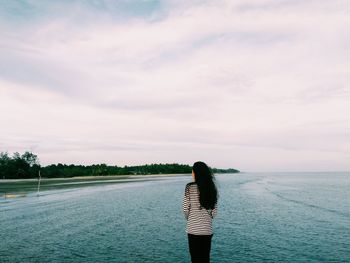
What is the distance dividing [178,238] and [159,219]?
7.11 metres

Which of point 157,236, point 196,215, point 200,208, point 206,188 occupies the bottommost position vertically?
point 157,236

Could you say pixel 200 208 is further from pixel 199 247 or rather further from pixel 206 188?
pixel 199 247

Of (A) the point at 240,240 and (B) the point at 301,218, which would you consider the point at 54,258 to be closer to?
(A) the point at 240,240

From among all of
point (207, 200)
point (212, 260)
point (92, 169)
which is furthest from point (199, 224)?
point (92, 169)

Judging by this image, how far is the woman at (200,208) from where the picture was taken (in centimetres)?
663

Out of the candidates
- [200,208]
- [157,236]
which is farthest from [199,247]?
[157,236]

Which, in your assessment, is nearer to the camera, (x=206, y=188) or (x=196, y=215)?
(x=206, y=188)

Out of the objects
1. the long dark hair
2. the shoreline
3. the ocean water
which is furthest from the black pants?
the shoreline

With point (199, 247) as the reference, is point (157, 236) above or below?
below

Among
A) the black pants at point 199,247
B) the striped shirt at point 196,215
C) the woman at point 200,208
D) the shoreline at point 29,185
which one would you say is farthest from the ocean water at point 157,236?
the shoreline at point 29,185

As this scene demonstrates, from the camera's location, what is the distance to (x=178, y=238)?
1823 cm

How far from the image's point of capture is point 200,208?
6.70 m

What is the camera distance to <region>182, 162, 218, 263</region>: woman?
6.63m

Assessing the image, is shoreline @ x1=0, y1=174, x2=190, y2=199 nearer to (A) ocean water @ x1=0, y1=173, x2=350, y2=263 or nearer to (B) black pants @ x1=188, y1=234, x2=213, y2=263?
(A) ocean water @ x1=0, y1=173, x2=350, y2=263
